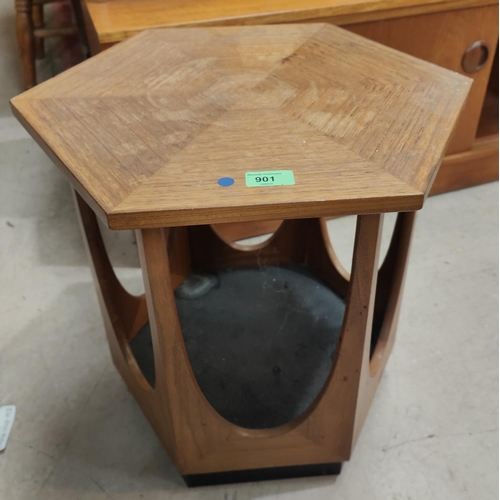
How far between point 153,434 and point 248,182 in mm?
686

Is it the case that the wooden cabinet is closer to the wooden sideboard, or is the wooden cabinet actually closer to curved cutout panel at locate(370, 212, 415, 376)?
the wooden sideboard

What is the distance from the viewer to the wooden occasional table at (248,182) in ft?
2.03

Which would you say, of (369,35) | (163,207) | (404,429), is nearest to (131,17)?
(369,35)

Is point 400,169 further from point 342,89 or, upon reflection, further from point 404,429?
point 404,429

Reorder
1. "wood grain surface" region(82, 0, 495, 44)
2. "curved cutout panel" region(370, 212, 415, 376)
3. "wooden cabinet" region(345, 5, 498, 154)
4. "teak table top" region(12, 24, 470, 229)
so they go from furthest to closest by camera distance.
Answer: "wooden cabinet" region(345, 5, 498, 154) < "wood grain surface" region(82, 0, 495, 44) < "curved cutout panel" region(370, 212, 415, 376) < "teak table top" region(12, 24, 470, 229)

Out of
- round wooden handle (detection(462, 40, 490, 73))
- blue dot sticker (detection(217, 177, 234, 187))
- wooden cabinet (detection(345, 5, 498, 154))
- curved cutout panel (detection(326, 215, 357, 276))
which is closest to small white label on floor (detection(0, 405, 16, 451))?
blue dot sticker (detection(217, 177, 234, 187))

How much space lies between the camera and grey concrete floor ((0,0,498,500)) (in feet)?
3.31

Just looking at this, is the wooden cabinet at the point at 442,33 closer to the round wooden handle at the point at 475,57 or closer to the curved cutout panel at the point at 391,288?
the round wooden handle at the point at 475,57

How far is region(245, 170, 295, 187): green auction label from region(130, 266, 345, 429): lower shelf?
60cm

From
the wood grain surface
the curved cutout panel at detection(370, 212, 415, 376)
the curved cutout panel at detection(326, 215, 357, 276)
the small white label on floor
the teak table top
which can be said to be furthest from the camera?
the curved cutout panel at detection(326, 215, 357, 276)

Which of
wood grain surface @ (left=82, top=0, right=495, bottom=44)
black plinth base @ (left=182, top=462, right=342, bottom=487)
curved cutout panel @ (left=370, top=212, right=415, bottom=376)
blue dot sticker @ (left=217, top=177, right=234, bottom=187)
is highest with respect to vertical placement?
wood grain surface @ (left=82, top=0, right=495, bottom=44)

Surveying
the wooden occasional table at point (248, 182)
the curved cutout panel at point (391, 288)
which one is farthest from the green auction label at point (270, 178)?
the curved cutout panel at point (391, 288)

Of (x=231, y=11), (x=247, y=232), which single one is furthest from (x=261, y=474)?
(x=231, y=11)

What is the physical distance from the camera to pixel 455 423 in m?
1.10
